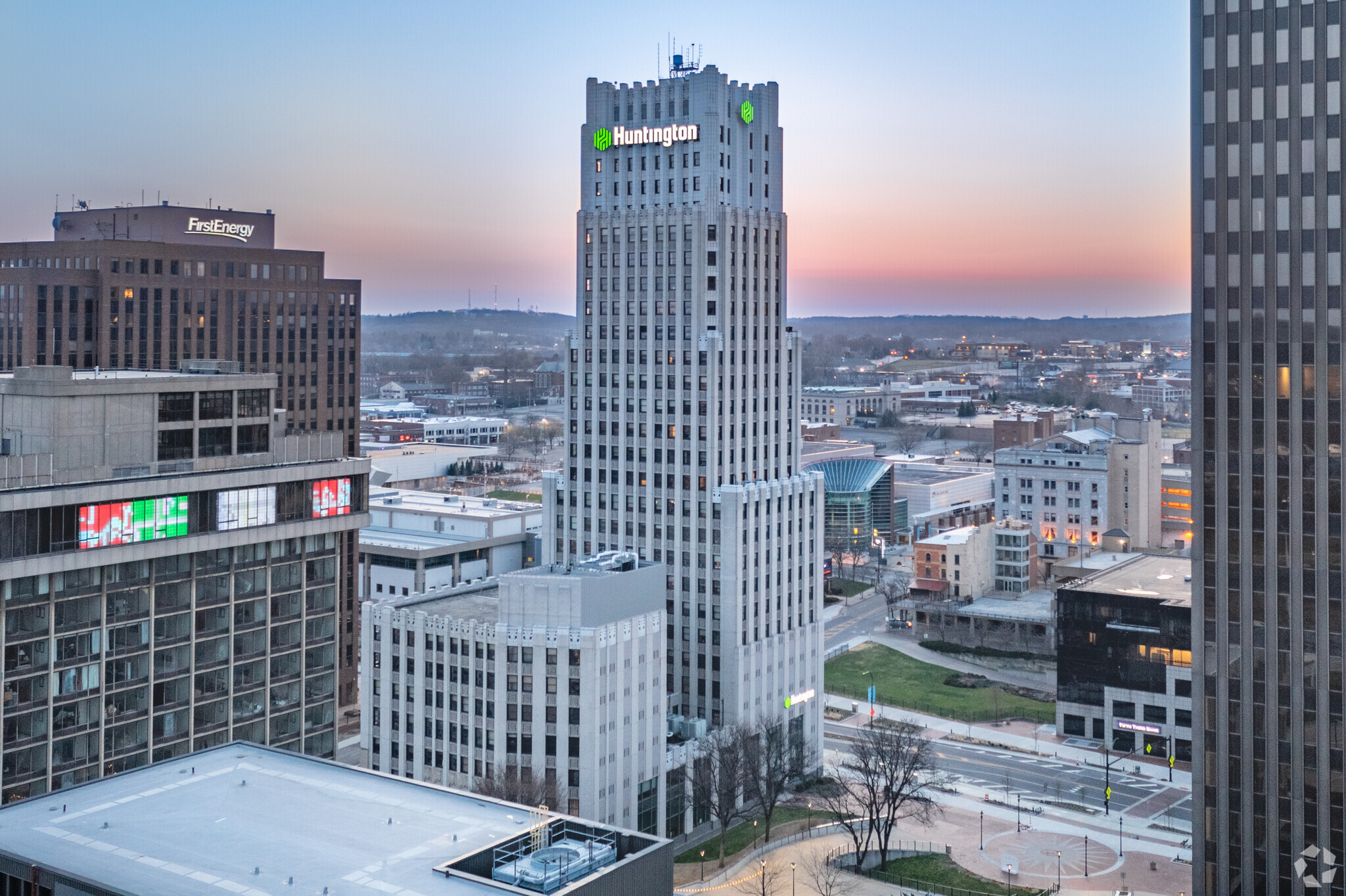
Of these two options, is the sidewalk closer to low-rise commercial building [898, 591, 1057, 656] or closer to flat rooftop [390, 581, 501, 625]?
low-rise commercial building [898, 591, 1057, 656]

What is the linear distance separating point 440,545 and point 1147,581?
80.7m

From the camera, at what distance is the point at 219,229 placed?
16525 centimetres

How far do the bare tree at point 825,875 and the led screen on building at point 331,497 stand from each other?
42.8 metres

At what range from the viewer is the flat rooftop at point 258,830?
198ft

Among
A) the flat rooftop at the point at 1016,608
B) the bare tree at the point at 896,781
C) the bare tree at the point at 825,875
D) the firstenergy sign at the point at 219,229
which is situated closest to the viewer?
the bare tree at the point at 825,875

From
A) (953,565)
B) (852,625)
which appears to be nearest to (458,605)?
(852,625)

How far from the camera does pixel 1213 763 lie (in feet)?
267

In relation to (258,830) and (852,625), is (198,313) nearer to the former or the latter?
(852,625)

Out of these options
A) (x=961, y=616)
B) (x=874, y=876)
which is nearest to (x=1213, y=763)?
(x=874, y=876)

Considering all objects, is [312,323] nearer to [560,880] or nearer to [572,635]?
[572,635]

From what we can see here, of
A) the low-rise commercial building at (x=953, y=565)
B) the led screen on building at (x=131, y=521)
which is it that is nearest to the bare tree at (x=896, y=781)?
the led screen on building at (x=131, y=521)

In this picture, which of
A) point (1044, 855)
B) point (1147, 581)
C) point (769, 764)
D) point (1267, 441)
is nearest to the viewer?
point (1267, 441)

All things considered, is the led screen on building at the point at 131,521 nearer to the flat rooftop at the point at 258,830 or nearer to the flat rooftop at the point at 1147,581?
the flat rooftop at the point at 258,830

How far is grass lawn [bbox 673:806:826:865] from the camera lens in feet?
356
